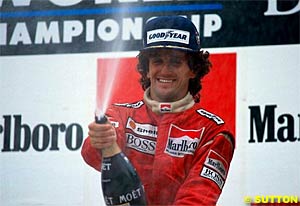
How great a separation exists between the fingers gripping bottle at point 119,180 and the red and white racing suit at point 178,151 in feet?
0.07

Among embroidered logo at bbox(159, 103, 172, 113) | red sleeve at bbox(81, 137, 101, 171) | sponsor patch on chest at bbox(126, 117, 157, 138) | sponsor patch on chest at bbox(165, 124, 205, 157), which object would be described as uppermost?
embroidered logo at bbox(159, 103, 172, 113)

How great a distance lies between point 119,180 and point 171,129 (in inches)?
10.7

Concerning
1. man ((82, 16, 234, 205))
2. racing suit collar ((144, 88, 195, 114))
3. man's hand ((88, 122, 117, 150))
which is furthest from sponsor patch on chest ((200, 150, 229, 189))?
man's hand ((88, 122, 117, 150))

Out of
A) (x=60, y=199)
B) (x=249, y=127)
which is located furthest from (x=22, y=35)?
(x=249, y=127)

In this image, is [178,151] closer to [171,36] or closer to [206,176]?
[206,176]

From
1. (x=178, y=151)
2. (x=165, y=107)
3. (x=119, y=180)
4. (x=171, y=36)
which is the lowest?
(x=119, y=180)

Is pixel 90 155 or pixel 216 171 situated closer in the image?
pixel 216 171

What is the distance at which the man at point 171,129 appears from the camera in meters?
4.19

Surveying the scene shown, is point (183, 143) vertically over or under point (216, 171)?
over

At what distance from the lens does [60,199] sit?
4316mm

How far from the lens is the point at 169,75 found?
425cm

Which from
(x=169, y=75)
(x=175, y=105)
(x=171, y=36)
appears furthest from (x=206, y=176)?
(x=171, y=36)

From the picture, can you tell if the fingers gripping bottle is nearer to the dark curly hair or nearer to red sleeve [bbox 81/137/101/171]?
red sleeve [bbox 81/137/101/171]

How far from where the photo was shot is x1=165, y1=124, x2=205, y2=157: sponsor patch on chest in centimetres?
420
